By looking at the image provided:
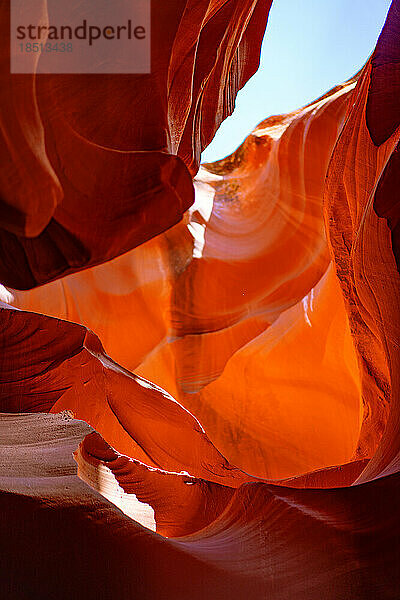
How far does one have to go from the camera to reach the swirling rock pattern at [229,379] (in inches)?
42.1

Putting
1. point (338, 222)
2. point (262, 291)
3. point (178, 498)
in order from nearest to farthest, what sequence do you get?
1. point (178, 498)
2. point (338, 222)
3. point (262, 291)

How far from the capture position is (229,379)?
13.1ft

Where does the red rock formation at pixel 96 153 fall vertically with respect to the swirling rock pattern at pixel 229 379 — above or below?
above

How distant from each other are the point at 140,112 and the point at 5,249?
737 millimetres

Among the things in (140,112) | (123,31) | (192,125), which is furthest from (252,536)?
(192,125)

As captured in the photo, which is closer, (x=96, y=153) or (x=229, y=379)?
(x=96, y=153)

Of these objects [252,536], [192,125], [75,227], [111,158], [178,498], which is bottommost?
[178,498]

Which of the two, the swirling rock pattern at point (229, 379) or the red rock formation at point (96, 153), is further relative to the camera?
the red rock formation at point (96, 153)

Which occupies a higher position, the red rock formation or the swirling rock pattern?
the red rock formation

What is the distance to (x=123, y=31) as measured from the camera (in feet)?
6.63

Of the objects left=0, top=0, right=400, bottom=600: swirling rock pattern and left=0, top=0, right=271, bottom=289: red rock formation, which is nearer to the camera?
left=0, top=0, right=400, bottom=600: swirling rock pattern

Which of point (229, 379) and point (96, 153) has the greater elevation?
point (96, 153)

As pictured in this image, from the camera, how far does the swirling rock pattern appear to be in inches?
42.1

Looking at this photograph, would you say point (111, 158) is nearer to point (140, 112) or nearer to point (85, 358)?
point (140, 112)
